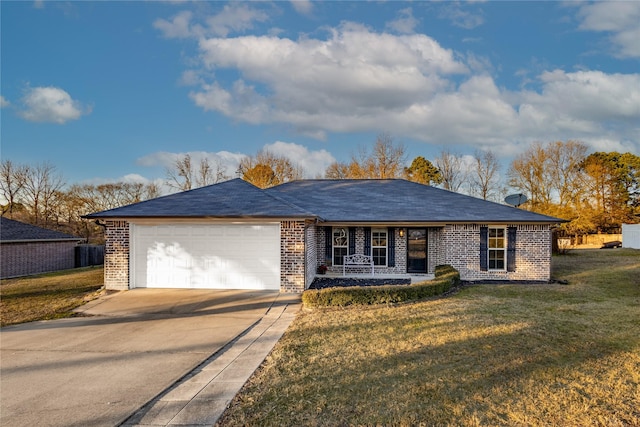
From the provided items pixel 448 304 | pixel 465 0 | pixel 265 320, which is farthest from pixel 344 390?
pixel 465 0

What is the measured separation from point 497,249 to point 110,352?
12.9 m

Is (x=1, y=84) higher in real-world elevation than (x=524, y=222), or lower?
higher

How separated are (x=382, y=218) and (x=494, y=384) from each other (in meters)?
9.03

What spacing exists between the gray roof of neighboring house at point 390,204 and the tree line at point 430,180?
16.4 meters

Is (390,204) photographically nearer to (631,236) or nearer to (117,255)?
(117,255)

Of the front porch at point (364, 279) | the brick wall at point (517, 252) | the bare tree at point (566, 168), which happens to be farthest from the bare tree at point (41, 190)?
the bare tree at point (566, 168)

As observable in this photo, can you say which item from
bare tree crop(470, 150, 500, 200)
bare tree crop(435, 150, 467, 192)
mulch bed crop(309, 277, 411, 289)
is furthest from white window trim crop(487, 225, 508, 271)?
bare tree crop(435, 150, 467, 192)

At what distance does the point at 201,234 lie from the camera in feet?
35.7

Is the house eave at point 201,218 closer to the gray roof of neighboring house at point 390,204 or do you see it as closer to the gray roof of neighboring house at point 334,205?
the gray roof of neighboring house at point 334,205

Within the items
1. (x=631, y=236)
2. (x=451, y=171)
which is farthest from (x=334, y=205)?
(x=451, y=171)

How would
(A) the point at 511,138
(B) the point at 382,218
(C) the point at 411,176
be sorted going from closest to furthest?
(B) the point at 382,218
(A) the point at 511,138
(C) the point at 411,176

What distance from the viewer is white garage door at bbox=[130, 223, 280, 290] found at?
10711 mm

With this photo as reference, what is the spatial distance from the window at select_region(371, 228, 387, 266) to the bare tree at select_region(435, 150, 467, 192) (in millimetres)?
28530

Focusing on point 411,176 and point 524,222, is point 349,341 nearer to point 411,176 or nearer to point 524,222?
point 524,222
